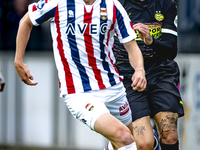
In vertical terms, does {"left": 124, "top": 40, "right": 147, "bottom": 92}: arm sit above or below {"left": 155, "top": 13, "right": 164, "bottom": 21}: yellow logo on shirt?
below

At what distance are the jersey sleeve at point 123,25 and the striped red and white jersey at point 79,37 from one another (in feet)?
0.10

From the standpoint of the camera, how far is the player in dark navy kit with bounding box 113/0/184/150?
4301 mm

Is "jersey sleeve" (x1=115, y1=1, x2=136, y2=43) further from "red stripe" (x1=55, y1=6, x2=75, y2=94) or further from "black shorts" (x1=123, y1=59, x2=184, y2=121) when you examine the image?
"black shorts" (x1=123, y1=59, x2=184, y2=121)

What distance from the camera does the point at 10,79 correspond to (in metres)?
8.02

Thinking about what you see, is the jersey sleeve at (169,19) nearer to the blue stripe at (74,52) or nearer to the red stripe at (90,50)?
A: the red stripe at (90,50)

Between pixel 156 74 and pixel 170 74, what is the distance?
0.18 meters

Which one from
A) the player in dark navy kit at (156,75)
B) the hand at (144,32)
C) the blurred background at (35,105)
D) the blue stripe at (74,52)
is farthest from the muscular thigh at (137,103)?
the blurred background at (35,105)

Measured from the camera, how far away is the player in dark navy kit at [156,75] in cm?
430

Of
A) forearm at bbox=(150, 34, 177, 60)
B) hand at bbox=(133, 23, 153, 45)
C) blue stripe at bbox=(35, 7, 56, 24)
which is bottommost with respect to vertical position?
forearm at bbox=(150, 34, 177, 60)

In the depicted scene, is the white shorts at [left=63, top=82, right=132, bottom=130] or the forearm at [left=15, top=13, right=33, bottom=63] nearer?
the white shorts at [left=63, top=82, right=132, bottom=130]

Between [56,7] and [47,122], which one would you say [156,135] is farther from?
[47,122]

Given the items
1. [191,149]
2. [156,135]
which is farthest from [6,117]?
[156,135]

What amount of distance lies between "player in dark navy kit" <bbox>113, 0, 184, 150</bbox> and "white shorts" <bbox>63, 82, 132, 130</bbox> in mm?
366

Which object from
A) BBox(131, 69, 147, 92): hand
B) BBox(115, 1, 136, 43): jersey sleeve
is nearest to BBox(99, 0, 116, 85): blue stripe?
BBox(115, 1, 136, 43): jersey sleeve
